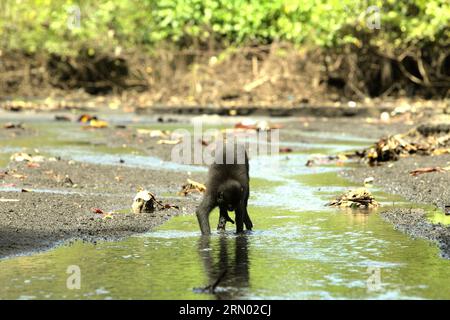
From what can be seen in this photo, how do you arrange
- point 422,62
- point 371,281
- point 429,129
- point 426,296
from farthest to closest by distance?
point 422,62
point 429,129
point 371,281
point 426,296

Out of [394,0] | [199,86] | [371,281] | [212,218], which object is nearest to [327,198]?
[212,218]

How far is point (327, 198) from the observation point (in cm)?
1138

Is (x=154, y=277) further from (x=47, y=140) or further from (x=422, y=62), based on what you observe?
(x=422, y=62)

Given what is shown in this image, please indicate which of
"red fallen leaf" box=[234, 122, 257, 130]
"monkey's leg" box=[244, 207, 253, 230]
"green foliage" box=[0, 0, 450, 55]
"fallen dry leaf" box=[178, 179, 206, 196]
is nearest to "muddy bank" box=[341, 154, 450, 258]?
"monkey's leg" box=[244, 207, 253, 230]

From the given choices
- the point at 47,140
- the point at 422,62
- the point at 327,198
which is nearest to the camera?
the point at 327,198

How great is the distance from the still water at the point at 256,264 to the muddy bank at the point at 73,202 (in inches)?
11.1

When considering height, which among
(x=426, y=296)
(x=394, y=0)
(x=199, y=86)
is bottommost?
(x=426, y=296)

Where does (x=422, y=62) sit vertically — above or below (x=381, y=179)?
above

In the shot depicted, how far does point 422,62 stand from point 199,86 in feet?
22.8

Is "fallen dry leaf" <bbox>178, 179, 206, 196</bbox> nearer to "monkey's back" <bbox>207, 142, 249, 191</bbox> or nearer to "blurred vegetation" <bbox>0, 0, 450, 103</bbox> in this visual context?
"monkey's back" <bbox>207, 142, 249, 191</bbox>

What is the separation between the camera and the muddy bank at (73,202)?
28.2 feet

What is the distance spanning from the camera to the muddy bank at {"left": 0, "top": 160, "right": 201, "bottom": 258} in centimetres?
859

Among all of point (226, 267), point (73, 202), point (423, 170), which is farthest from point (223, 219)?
point (423, 170)

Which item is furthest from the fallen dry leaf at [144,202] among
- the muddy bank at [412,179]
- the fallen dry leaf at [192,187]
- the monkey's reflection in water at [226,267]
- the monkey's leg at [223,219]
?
the muddy bank at [412,179]
